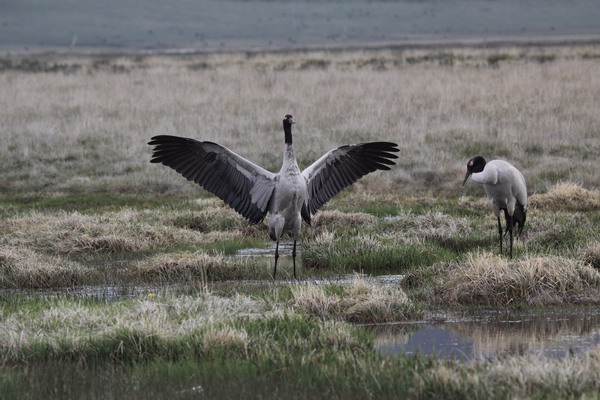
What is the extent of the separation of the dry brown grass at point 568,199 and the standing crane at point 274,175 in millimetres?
3979

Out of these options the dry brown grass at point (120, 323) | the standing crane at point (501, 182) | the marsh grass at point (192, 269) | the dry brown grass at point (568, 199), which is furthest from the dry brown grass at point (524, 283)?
the dry brown grass at point (568, 199)

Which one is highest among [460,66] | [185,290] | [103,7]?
[103,7]

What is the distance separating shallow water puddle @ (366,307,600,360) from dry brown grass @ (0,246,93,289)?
3.64 metres

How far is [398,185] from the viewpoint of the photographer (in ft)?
54.2

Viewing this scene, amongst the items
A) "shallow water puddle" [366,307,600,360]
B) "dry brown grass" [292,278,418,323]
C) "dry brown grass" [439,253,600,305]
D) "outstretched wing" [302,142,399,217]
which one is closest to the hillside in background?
"outstretched wing" [302,142,399,217]

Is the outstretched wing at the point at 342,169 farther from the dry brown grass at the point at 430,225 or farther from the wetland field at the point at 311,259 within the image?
the dry brown grass at the point at 430,225

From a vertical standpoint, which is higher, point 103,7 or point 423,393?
point 103,7

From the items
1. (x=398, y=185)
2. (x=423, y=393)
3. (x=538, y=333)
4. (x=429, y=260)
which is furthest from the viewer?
(x=398, y=185)

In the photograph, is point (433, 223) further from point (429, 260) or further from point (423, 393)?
point (423, 393)

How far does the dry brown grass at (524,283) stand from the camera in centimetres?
823

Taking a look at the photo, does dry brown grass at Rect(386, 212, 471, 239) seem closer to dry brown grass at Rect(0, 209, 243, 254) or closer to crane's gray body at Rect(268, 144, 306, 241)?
crane's gray body at Rect(268, 144, 306, 241)

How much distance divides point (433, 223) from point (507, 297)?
371 centimetres

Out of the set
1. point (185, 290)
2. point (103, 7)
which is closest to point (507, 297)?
point (185, 290)

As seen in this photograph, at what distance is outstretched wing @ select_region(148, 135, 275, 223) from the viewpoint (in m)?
9.98
